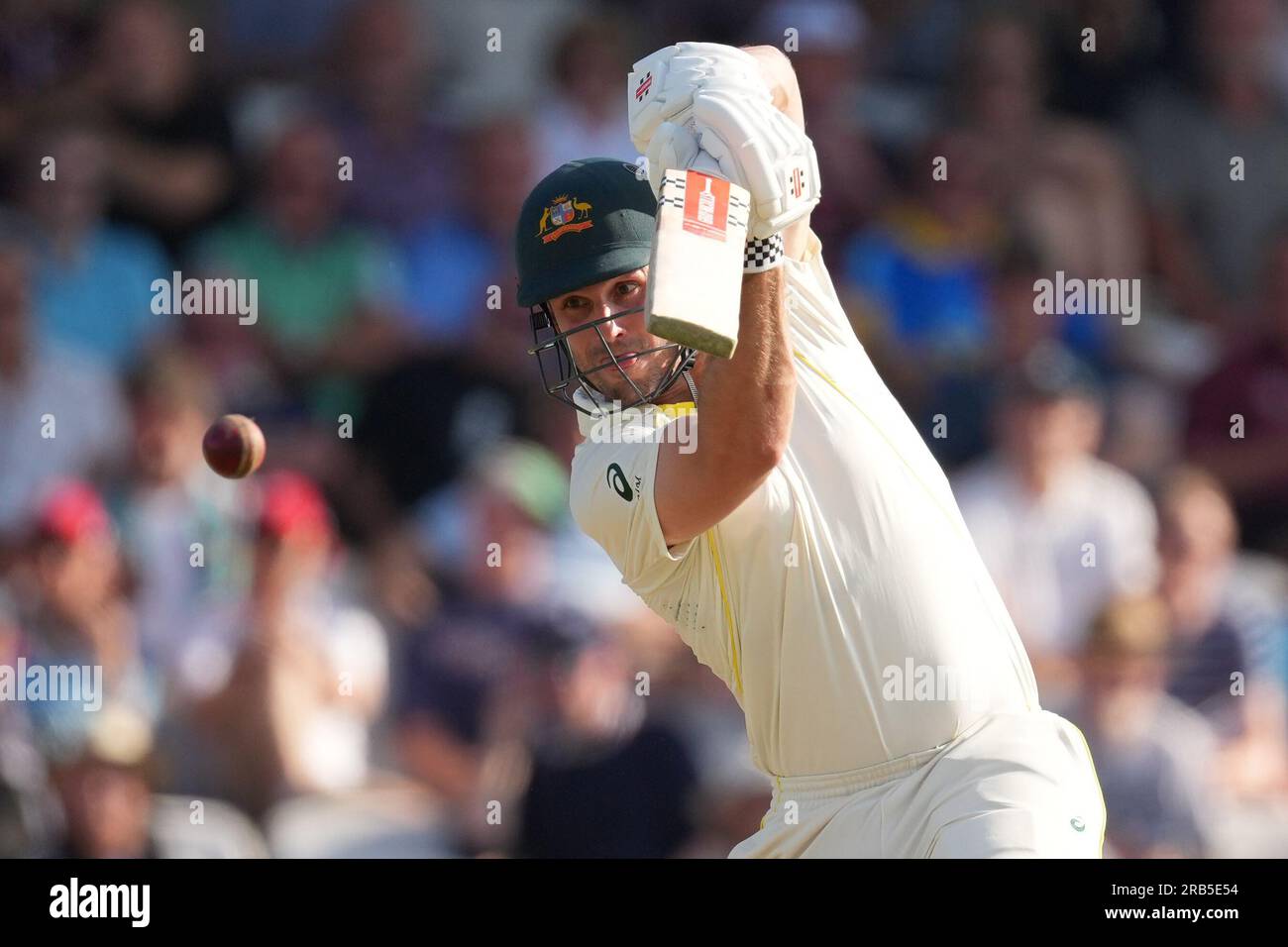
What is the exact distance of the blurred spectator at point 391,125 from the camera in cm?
833

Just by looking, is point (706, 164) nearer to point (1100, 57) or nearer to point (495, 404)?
point (495, 404)

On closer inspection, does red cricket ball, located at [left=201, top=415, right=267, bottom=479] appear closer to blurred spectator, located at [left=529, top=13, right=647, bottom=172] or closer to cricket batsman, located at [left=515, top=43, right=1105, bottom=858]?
cricket batsman, located at [left=515, top=43, right=1105, bottom=858]

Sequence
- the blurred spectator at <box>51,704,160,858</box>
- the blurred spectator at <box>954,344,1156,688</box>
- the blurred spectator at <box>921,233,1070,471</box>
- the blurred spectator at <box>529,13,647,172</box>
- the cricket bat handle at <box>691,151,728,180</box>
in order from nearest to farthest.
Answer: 1. the cricket bat handle at <box>691,151,728,180</box>
2. the blurred spectator at <box>51,704,160,858</box>
3. the blurred spectator at <box>954,344,1156,688</box>
4. the blurred spectator at <box>921,233,1070,471</box>
5. the blurred spectator at <box>529,13,647,172</box>

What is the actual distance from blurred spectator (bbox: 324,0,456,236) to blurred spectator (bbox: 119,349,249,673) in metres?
1.12

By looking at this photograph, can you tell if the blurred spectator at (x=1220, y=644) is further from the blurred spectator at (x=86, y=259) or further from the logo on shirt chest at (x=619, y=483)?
the blurred spectator at (x=86, y=259)

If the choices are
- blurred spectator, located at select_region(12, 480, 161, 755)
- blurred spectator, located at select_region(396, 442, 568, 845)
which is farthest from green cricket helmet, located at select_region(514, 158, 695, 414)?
blurred spectator, located at select_region(12, 480, 161, 755)

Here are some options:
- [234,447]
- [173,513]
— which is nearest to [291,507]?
[173,513]

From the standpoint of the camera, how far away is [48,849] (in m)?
6.83

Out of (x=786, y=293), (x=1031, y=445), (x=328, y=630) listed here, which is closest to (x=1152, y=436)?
(x=1031, y=445)

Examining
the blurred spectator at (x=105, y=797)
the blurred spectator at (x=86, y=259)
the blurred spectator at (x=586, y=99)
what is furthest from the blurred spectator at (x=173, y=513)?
the blurred spectator at (x=586, y=99)

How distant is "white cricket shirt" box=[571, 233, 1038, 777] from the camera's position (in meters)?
3.85

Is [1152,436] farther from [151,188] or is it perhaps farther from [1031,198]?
[151,188]

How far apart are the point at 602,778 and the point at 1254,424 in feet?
10.1

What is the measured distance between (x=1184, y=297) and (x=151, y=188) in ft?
14.7
